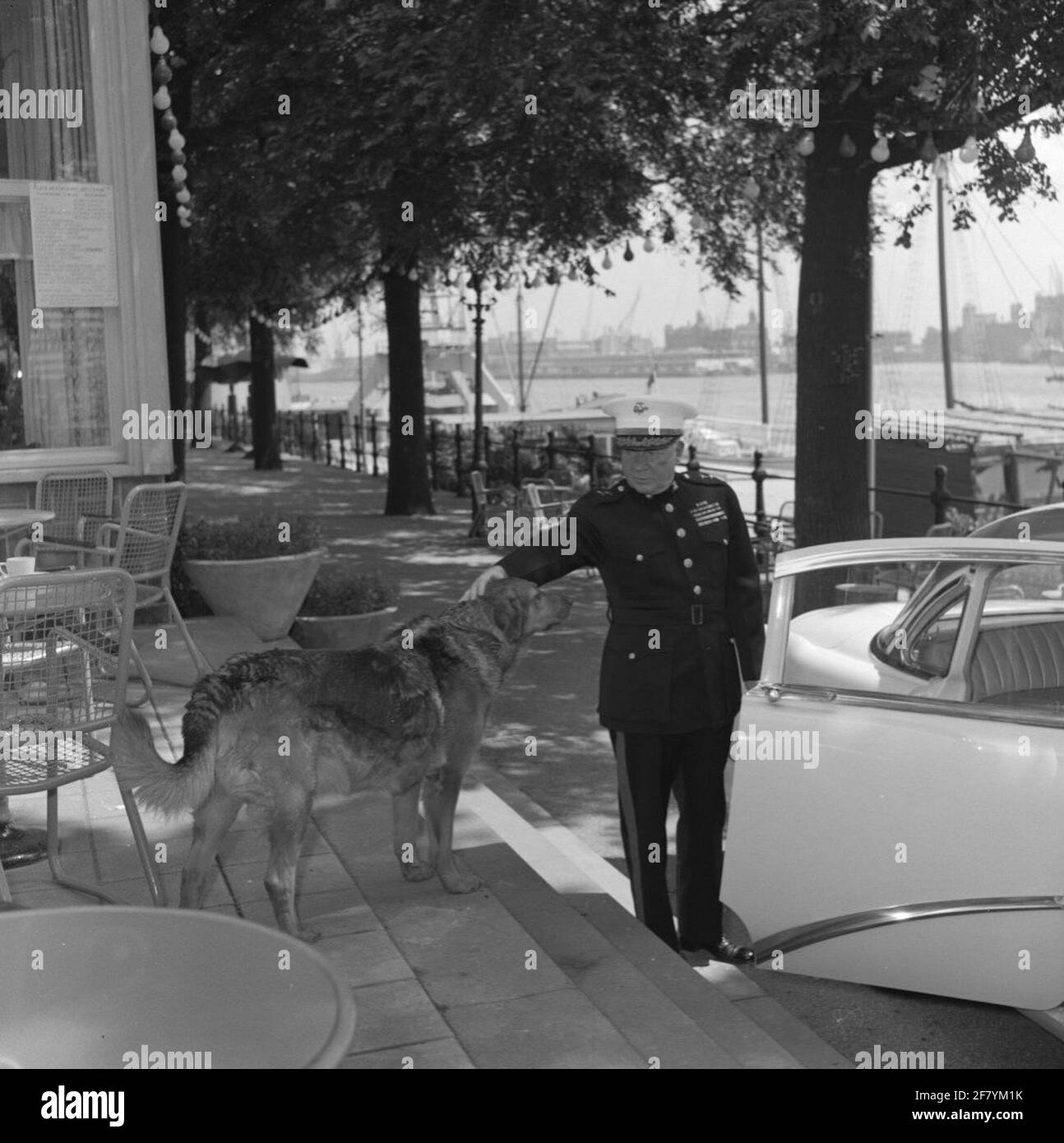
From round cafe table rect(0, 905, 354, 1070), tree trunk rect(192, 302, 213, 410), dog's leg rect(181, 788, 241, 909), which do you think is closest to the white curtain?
dog's leg rect(181, 788, 241, 909)

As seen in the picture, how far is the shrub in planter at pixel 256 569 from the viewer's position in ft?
32.4

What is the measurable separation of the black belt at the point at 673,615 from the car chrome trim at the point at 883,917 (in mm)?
1084

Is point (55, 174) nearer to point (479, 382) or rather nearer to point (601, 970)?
point (601, 970)

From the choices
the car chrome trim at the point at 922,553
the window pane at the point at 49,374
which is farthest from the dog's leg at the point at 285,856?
the window pane at the point at 49,374

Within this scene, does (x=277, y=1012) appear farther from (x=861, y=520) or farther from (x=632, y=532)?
(x=861, y=520)

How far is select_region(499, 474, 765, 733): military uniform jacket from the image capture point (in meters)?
4.88

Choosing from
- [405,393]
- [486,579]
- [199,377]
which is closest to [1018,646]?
[486,579]

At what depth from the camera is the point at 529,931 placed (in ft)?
15.4

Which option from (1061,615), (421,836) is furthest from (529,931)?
(1061,615)

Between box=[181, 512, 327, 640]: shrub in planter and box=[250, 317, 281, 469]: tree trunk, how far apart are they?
72.6ft

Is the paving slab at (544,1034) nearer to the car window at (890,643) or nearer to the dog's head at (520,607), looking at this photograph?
the car window at (890,643)
